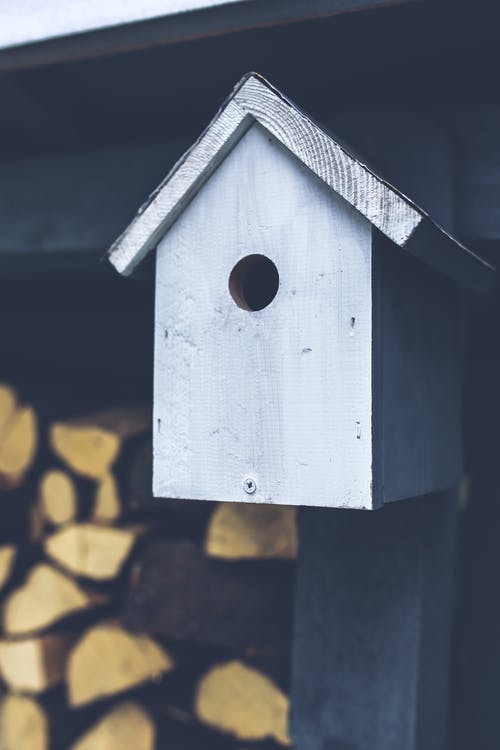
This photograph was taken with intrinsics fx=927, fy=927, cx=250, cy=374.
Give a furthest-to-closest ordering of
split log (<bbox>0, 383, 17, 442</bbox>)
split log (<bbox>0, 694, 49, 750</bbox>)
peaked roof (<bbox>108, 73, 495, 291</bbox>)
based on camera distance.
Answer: split log (<bbox>0, 383, 17, 442</bbox>), split log (<bbox>0, 694, 49, 750</bbox>), peaked roof (<bbox>108, 73, 495, 291</bbox>)

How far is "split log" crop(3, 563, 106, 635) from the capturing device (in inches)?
88.2

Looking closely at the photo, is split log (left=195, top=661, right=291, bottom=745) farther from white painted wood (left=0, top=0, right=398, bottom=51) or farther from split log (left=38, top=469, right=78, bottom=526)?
white painted wood (left=0, top=0, right=398, bottom=51)

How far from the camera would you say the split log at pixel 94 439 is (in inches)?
85.7

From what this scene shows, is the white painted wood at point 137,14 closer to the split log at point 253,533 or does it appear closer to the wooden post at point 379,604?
the wooden post at point 379,604

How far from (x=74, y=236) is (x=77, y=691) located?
108 centimetres

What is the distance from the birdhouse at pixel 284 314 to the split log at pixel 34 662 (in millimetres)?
987

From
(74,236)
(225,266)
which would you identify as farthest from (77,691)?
(225,266)

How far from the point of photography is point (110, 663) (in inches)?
85.7

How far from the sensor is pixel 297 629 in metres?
1.78

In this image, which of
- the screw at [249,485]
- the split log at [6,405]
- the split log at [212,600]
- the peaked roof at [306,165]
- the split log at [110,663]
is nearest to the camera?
the peaked roof at [306,165]

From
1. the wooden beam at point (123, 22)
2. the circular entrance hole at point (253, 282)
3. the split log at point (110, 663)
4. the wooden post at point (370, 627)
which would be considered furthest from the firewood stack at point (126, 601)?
the wooden beam at point (123, 22)

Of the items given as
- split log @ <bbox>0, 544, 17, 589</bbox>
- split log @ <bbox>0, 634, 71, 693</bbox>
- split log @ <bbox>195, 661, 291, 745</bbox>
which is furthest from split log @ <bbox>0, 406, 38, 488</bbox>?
split log @ <bbox>195, 661, 291, 745</bbox>

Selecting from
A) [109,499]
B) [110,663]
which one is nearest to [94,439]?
[109,499]

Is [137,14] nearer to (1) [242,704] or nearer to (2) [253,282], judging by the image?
(2) [253,282]
